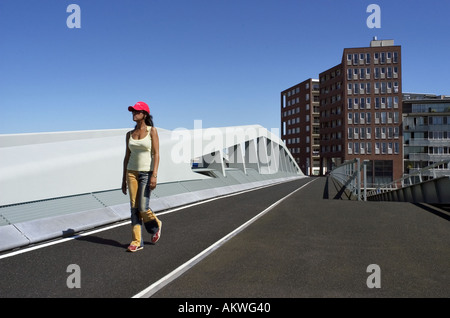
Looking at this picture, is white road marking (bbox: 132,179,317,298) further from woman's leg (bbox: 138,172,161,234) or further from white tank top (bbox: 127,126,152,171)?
white tank top (bbox: 127,126,152,171)

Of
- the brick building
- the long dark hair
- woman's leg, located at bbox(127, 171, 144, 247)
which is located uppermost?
the brick building

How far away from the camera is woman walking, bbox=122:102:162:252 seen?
205 inches

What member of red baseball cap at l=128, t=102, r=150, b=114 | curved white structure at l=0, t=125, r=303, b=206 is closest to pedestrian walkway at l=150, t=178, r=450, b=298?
red baseball cap at l=128, t=102, r=150, b=114

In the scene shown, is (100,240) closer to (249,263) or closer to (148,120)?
(148,120)

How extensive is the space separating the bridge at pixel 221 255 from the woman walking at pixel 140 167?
51 centimetres

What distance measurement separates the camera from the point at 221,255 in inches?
191

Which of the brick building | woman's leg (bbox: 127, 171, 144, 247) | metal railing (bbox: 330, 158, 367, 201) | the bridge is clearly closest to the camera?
the bridge

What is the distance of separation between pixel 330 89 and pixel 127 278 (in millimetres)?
93198

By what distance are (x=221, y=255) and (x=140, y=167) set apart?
1.75m

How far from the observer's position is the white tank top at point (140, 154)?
5.24m

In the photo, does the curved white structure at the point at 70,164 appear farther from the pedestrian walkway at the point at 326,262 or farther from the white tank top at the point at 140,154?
the pedestrian walkway at the point at 326,262

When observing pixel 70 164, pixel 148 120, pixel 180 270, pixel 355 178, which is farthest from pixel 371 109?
pixel 180 270
